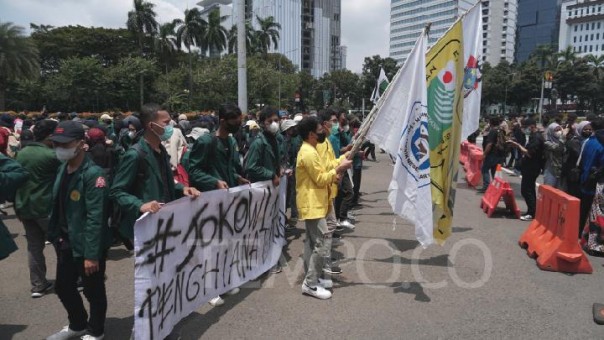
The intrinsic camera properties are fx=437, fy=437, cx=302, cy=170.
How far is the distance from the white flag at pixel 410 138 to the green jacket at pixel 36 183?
3319 millimetres

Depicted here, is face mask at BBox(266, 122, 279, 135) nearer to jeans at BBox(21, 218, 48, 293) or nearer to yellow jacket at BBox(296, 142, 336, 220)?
yellow jacket at BBox(296, 142, 336, 220)

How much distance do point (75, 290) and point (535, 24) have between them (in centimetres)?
17993

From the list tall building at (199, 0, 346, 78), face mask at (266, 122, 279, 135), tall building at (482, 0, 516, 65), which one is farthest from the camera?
tall building at (482, 0, 516, 65)

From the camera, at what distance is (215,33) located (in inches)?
2249

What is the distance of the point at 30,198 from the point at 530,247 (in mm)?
5951

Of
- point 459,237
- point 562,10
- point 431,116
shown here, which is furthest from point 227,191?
point 562,10

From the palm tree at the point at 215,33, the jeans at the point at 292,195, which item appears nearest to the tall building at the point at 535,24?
the palm tree at the point at 215,33

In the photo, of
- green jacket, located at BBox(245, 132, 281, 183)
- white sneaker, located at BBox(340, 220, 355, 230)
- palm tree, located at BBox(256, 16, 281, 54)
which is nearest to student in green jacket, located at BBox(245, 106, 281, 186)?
green jacket, located at BBox(245, 132, 281, 183)

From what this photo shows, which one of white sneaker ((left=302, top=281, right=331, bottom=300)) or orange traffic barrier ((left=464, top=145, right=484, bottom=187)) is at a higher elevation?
orange traffic barrier ((left=464, top=145, right=484, bottom=187))

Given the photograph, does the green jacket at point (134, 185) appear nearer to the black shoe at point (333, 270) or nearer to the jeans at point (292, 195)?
the black shoe at point (333, 270)

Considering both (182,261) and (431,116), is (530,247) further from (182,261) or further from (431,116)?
(182,261)

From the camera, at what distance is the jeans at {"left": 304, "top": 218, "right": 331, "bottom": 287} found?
14.3 ft

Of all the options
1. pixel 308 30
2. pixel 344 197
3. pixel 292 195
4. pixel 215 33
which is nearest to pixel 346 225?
pixel 344 197

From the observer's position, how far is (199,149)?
170 inches
